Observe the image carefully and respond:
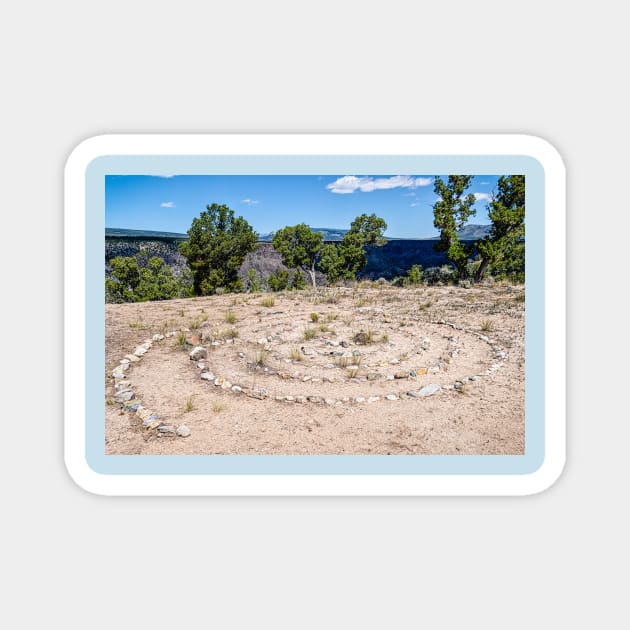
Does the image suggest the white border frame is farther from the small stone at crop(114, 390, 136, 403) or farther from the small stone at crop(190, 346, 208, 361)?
the small stone at crop(190, 346, 208, 361)

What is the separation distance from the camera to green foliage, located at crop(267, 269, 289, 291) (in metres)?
8.95

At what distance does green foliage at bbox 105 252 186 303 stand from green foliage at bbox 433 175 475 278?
14.7 feet

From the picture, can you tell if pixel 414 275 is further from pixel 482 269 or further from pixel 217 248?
pixel 217 248

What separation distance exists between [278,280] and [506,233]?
5.34m

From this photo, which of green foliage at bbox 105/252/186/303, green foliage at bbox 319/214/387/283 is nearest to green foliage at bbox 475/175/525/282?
green foliage at bbox 319/214/387/283

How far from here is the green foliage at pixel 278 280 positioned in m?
8.95
